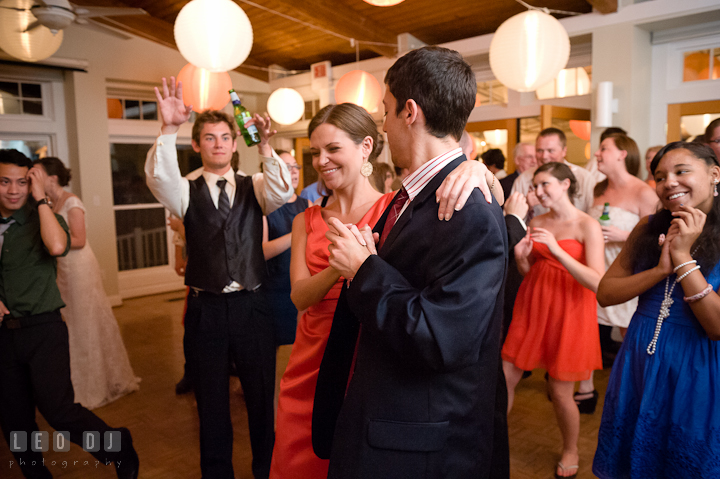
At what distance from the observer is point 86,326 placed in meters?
3.22

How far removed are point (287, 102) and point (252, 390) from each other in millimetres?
4204

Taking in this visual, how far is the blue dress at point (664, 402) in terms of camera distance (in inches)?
57.0

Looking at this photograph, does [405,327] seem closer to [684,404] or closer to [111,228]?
[684,404]

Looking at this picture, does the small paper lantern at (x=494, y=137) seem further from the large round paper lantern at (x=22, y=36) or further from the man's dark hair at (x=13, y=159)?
the man's dark hair at (x=13, y=159)

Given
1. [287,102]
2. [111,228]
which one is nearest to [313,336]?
[287,102]

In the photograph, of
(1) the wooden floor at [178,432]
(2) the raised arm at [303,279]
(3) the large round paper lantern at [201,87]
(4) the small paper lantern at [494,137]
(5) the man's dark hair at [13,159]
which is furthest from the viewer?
(4) the small paper lantern at [494,137]

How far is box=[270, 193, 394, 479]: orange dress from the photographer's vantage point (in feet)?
4.91

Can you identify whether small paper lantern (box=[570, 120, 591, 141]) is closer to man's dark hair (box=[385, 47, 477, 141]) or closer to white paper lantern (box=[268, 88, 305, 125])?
white paper lantern (box=[268, 88, 305, 125])

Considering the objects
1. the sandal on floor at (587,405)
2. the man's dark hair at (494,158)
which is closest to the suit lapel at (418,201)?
the sandal on floor at (587,405)

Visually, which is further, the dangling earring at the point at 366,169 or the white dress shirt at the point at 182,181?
the white dress shirt at the point at 182,181

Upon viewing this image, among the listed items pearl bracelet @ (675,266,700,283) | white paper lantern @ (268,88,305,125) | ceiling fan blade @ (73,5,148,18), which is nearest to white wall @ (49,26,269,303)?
ceiling fan blade @ (73,5,148,18)

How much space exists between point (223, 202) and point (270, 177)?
24 centimetres

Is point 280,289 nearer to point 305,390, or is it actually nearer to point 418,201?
point 305,390

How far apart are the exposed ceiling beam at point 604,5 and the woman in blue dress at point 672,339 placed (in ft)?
11.3
